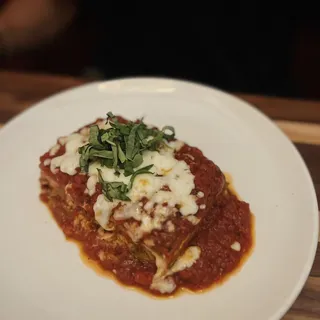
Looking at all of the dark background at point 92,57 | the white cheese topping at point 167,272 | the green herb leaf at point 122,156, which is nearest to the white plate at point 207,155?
the white cheese topping at point 167,272

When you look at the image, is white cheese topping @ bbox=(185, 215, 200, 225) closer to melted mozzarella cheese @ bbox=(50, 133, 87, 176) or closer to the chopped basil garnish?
the chopped basil garnish

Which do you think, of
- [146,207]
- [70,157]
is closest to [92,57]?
[70,157]

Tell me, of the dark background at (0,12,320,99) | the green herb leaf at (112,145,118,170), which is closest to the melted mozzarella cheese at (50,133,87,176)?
the green herb leaf at (112,145,118,170)

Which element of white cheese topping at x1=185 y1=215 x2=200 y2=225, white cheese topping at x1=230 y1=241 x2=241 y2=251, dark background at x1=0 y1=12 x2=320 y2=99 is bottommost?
dark background at x1=0 y1=12 x2=320 y2=99

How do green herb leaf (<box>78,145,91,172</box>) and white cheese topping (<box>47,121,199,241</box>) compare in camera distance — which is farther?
green herb leaf (<box>78,145,91,172</box>)

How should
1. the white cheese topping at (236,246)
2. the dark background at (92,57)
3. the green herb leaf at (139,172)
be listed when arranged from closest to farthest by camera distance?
1. the green herb leaf at (139,172)
2. the white cheese topping at (236,246)
3. the dark background at (92,57)

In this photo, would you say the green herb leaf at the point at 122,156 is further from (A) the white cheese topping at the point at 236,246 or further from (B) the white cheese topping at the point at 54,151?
(A) the white cheese topping at the point at 236,246

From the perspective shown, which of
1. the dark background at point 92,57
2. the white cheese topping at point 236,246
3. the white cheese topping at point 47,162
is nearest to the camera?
the white cheese topping at point 236,246
